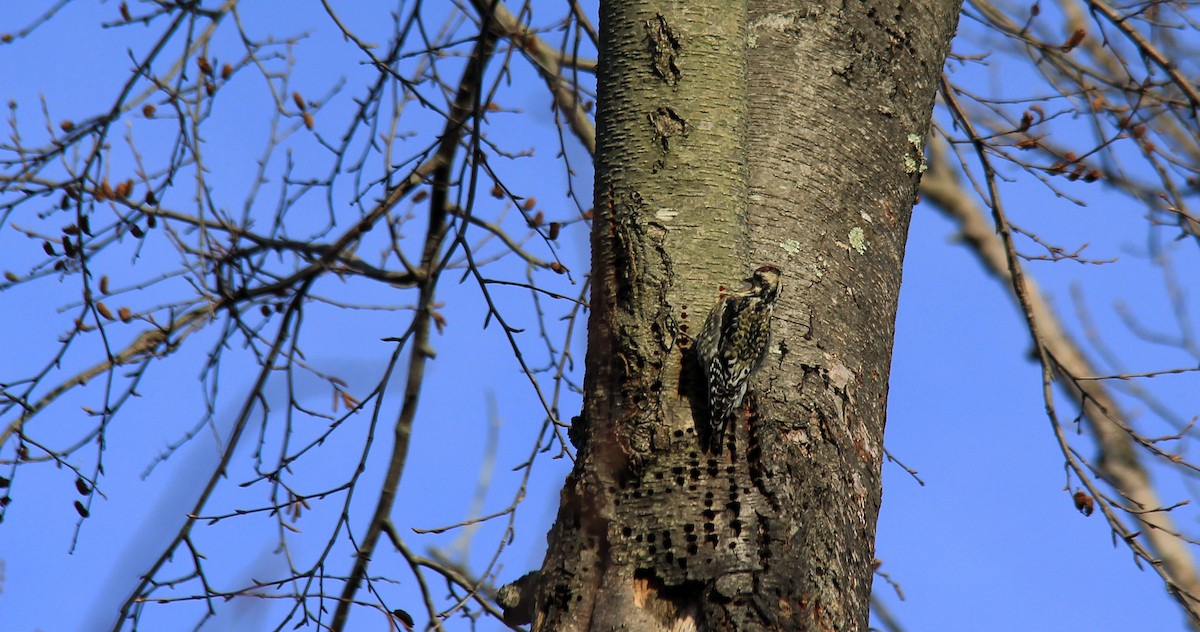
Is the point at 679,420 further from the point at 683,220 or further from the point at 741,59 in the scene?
the point at 741,59

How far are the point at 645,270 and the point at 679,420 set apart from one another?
320mm

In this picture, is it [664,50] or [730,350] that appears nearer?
[730,350]

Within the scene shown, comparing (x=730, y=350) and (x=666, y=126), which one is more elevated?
(x=666, y=126)

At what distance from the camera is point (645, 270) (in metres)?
2.25

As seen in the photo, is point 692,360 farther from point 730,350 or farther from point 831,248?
point 831,248

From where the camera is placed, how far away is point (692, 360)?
2.15m

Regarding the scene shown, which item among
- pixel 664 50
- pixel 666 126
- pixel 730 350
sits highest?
pixel 664 50

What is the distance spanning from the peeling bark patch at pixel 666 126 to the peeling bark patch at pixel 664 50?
0.25 feet

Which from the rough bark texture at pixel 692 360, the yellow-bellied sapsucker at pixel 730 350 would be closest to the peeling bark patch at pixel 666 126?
the rough bark texture at pixel 692 360

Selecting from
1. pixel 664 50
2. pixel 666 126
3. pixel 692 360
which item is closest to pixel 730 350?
pixel 692 360

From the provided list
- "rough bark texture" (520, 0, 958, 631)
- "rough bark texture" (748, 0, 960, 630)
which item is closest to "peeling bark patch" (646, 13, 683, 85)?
"rough bark texture" (520, 0, 958, 631)

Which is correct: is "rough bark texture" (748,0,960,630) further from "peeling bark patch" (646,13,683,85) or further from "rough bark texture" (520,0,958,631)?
"peeling bark patch" (646,13,683,85)

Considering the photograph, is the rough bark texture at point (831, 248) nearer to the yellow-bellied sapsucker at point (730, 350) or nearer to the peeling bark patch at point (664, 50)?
the yellow-bellied sapsucker at point (730, 350)

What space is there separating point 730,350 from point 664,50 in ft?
2.36
